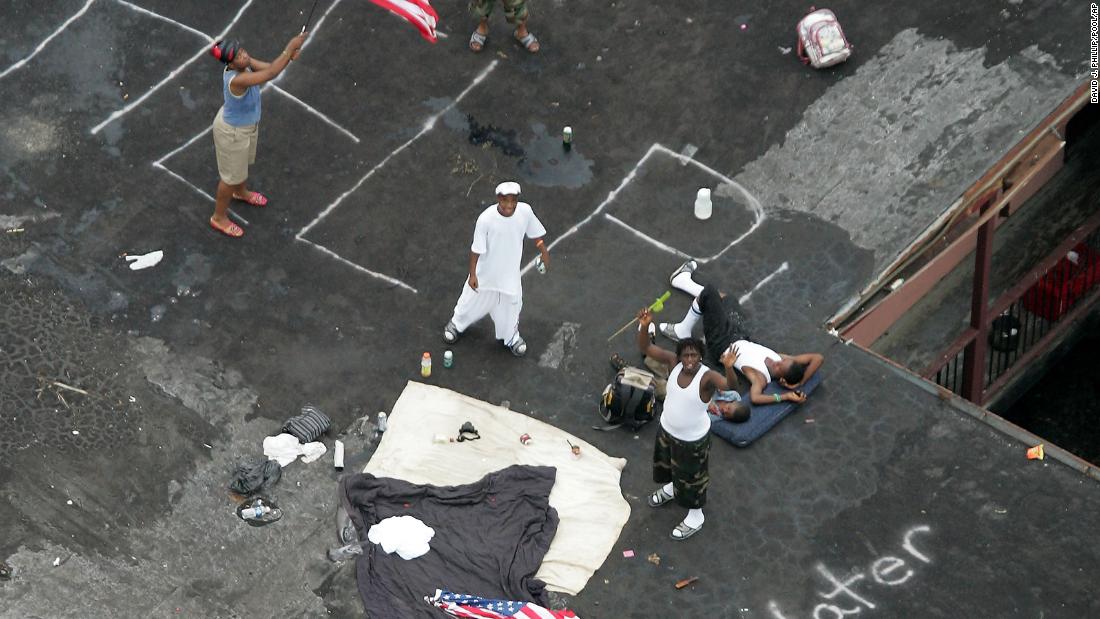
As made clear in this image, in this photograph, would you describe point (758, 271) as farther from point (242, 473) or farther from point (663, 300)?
point (242, 473)

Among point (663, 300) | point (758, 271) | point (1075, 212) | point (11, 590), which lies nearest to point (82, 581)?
point (11, 590)

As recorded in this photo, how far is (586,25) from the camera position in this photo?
17875mm

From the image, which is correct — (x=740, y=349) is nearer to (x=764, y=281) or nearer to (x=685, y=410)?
(x=764, y=281)

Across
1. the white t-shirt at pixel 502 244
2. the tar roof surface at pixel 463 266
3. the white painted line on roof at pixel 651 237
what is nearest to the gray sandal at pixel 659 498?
the tar roof surface at pixel 463 266

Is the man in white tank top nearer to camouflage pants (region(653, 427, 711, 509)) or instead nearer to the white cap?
camouflage pants (region(653, 427, 711, 509))

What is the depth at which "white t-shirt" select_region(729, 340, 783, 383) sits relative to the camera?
14.4 meters

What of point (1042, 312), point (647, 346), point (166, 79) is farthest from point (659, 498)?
point (1042, 312)

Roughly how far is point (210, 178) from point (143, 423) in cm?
317

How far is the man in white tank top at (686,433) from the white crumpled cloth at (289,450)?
9.37 feet

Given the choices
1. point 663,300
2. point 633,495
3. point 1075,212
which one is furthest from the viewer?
point 1075,212

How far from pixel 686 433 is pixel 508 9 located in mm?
6351

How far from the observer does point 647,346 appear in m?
13.7

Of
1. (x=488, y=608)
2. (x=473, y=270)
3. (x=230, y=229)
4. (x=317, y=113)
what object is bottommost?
(x=230, y=229)

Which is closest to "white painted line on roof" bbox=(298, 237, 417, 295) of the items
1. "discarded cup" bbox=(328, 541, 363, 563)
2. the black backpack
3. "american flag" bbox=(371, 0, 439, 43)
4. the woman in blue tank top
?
the woman in blue tank top
